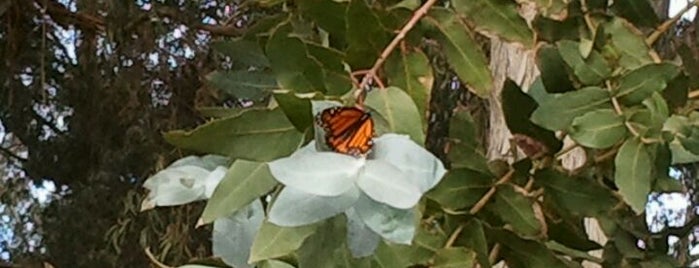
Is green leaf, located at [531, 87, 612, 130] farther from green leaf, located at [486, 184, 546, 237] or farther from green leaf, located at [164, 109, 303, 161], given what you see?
green leaf, located at [164, 109, 303, 161]

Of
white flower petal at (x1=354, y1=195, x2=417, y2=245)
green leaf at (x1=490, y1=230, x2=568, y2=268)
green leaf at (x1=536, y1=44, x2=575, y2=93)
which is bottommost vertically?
green leaf at (x1=490, y1=230, x2=568, y2=268)

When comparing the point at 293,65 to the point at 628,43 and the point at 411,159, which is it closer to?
the point at 411,159

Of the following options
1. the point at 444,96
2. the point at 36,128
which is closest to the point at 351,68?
the point at 444,96

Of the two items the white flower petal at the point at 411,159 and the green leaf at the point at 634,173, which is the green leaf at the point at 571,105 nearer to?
the green leaf at the point at 634,173

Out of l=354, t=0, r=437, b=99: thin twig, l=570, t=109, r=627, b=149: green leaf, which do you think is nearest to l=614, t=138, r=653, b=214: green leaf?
l=570, t=109, r=627, b=149: green leaf

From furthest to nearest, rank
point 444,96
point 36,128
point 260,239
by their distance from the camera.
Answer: point 36,128 < point 444,96 < point 260,239

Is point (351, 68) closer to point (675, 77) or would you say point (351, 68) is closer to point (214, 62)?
point (675, 77)
